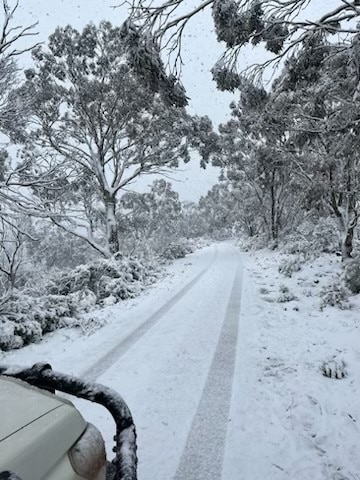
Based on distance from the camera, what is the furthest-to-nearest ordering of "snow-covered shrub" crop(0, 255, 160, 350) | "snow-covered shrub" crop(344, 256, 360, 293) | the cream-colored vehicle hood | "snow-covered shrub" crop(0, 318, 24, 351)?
"snow-covered shrub" crop(344, 256, 360, 293), "snow-covered shrub" crop(0, 255, 160, 350), "snow-covered shrub" crop(0, 318, 24, 351), the cream-colored vehicle hood

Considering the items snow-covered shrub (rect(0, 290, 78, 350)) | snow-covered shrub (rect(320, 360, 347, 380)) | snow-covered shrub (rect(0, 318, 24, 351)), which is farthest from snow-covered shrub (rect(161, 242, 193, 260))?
snow-covered shrub (rect(320, 360, 347, 380))

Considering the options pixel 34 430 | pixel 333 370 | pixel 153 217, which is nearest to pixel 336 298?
pixel 333 370

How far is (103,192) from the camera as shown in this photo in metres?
16.6

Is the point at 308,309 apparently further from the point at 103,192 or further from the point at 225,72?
the point at 103,192

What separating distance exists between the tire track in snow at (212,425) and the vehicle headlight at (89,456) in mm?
1495

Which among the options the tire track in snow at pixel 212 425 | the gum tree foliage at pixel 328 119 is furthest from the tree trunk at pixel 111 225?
the tire track in snow at pixel 212 425

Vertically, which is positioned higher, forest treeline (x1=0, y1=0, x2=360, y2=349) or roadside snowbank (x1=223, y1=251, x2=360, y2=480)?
forest treeline (x1=0, y1=0, x2=360, y2=349)

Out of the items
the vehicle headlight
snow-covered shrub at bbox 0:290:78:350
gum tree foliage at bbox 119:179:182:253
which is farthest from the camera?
gum tree foliage at bbox 119:179:182:253

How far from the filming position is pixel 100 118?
50.6 ft

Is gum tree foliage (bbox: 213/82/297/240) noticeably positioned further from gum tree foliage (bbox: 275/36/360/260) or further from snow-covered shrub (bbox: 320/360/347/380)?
snow-covered shrub (bbox: 320/360/347/380)

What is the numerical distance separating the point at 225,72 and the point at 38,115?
34.3 ft

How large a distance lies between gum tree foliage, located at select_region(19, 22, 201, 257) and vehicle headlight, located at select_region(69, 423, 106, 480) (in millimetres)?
13254

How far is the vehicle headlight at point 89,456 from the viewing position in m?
1.37

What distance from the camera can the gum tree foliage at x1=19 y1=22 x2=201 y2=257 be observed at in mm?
14766
